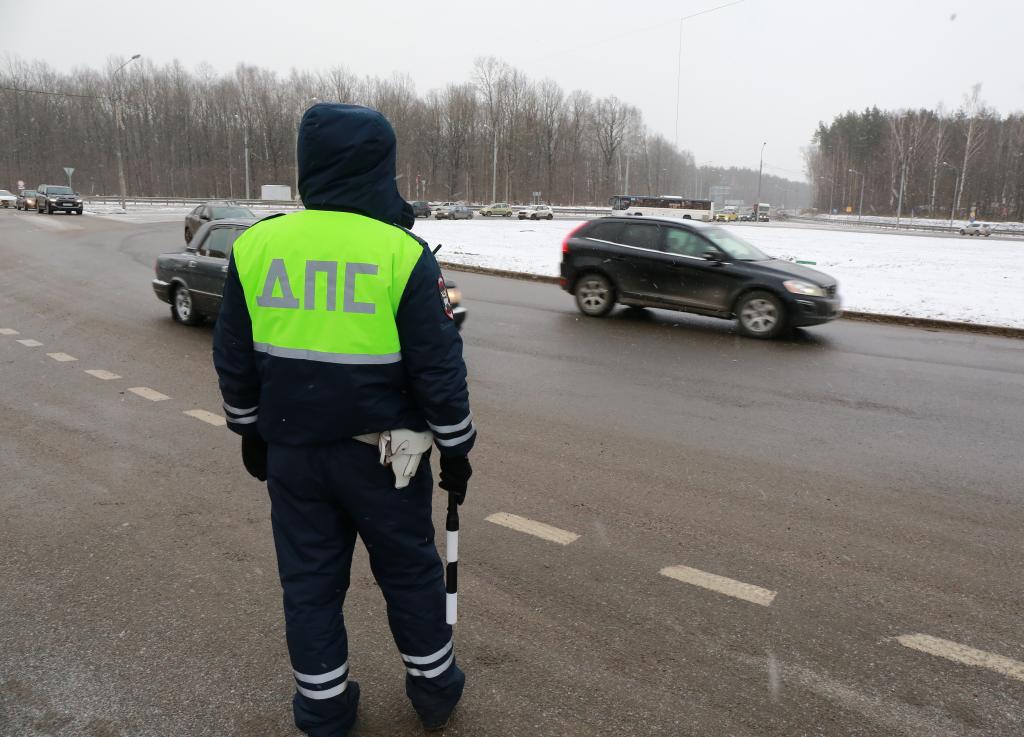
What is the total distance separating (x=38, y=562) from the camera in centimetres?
384

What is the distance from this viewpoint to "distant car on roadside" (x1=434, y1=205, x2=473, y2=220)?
60.0 metres

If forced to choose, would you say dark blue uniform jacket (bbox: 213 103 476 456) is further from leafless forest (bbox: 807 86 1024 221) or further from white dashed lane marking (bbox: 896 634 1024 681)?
leafless forest (bbox: 807 86 1024 221)

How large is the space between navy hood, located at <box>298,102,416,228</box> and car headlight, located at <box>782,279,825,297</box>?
9538 mm

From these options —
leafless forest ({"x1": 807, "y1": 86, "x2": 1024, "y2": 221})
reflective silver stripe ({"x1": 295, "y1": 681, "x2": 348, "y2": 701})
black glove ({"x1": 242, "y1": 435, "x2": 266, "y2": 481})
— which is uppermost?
leafless forest ({"x1": 807, "y1": 86, "x2": 1024, "y2": 221})

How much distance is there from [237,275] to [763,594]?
2821 millimetres

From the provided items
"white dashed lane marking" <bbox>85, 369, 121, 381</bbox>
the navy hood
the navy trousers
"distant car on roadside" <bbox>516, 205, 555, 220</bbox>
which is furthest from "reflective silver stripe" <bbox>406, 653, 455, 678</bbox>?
"distant car on roadside" <bbox>516, 205, 555, 220</bbox>

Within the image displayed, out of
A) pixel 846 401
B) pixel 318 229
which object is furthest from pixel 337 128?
pixel 846 401

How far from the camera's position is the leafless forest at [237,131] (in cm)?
9306

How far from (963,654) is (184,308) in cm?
1036

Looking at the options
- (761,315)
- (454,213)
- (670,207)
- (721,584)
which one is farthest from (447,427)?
(670,207)

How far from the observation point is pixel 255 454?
8.84 ft

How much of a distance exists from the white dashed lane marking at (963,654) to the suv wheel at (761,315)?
26.5ft

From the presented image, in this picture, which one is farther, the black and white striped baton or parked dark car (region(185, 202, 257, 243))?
parked dark car (region(185, 202, 257, 243))

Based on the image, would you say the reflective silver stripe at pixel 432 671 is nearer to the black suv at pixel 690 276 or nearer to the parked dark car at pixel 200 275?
the parked dark car at pixel 200 275
